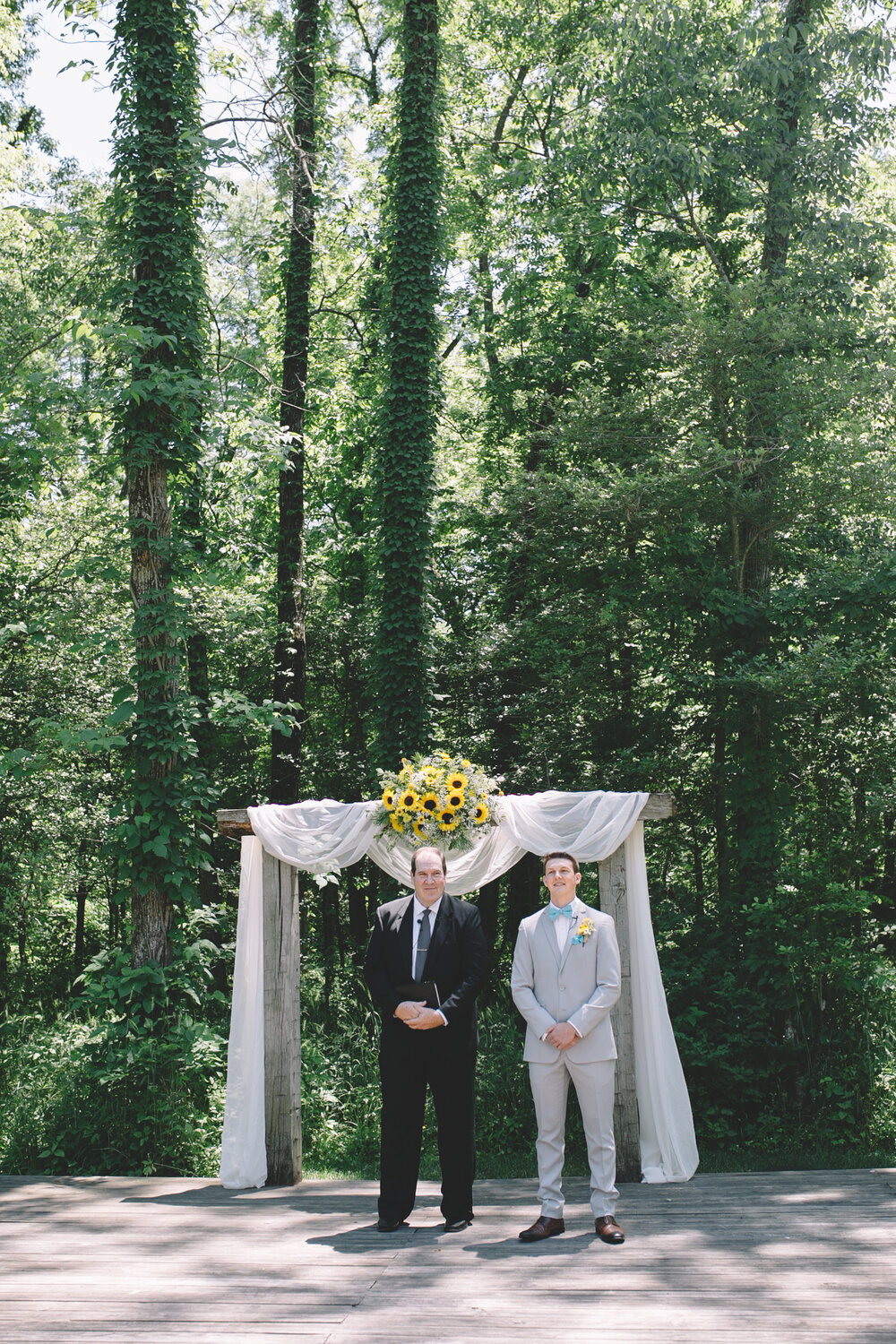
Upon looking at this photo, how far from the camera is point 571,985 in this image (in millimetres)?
5023

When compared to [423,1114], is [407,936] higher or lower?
higher

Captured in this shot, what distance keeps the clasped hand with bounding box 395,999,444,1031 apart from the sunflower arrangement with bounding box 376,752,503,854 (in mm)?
1451

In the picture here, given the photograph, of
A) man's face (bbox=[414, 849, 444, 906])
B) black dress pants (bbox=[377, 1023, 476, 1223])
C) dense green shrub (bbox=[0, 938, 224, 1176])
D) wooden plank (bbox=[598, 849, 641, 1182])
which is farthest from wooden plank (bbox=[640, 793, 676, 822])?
dense green shrub (bbox=[0, 938, 224, 1176])

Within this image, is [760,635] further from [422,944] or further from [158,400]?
[158,400]

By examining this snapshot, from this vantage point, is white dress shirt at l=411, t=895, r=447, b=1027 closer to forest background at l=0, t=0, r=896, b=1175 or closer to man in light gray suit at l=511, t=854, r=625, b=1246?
man in light gray suit at l=511, t=854, r=625, b=1246

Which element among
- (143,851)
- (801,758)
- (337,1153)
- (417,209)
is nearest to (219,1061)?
(337,1153)

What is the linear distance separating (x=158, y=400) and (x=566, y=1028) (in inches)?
215

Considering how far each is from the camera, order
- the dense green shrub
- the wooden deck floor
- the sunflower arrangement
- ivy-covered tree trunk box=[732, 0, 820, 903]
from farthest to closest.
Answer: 1. ivy-covered tree trunk box=[732, 0, 820, 903]
2. the dense green shrub
3. the sunflower arrangement
4. the wooden deck floor

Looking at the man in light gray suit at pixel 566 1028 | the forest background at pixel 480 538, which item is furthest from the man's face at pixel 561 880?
the forest background at pixel 480 538

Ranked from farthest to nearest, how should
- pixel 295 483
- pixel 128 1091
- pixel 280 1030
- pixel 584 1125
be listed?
1. pixel 295 483
2. pixel 128 1091
3. pixel 280 1030
4. pixel 584 1125

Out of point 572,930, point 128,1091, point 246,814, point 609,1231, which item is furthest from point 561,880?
point 128,1091

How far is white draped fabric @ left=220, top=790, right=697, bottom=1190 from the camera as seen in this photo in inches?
246

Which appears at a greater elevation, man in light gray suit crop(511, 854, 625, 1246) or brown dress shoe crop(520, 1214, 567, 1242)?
man in light gray suit crop(511, 854, 625, 1246)

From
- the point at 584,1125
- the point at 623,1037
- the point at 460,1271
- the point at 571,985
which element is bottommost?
the point at 460,1271
